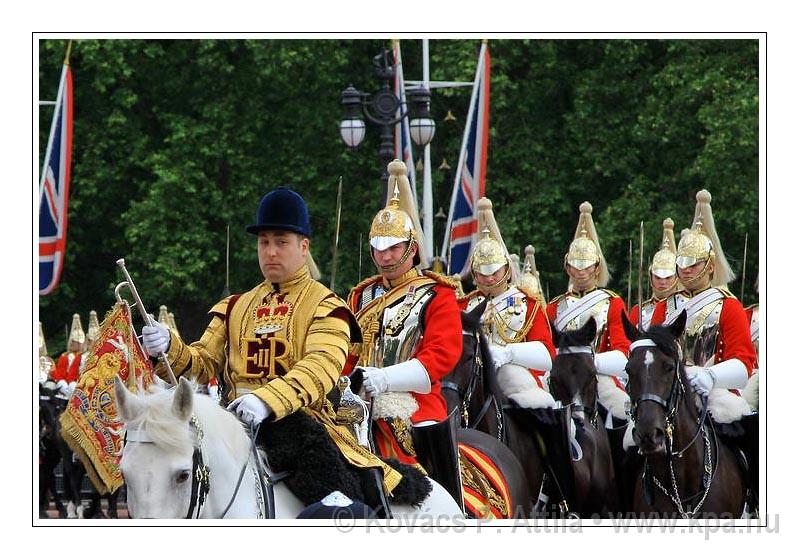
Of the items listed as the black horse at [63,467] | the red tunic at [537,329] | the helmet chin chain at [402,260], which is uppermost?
the helmet chin chain at [402,260]

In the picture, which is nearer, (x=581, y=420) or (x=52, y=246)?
(x=581, y=420)

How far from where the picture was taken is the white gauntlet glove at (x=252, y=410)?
5.63 meters

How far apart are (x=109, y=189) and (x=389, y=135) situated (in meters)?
10.0

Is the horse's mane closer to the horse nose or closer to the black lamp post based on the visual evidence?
the horse nose

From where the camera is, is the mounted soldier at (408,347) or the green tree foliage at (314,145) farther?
the green tree foliage at (314,145)

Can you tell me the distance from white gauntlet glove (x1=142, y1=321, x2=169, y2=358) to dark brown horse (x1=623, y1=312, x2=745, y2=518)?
294 centimetres

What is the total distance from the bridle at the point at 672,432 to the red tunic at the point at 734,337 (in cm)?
74

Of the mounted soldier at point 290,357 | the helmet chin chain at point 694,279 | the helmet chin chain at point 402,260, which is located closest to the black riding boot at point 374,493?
the mounted soldier at point 290,357

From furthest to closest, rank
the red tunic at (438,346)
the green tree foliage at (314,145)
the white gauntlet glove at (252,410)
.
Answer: the green tree foliage at (314,145) < the red tunic at (438,346) < the white gauntlet glove at (252,410)

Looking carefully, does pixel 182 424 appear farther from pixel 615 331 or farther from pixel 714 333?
pixel 615 331

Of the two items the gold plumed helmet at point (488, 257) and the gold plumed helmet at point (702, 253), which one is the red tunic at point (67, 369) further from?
the gold plumed helmet at point (702, 253)
